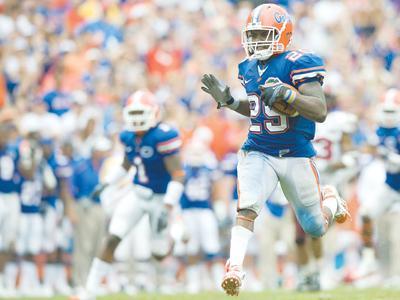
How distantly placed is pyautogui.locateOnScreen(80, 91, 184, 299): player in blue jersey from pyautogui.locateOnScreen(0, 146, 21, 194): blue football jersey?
2753mm

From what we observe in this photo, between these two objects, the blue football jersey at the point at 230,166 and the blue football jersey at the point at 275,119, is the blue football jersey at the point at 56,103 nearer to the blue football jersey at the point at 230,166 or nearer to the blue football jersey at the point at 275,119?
the blue football jersey at the point at 230,166

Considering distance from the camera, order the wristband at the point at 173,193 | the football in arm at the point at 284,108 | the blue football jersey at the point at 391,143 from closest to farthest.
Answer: the football in arm at the point at 284,108, the wristband at the point at 173,193, the blue football jersey at the point at 391,143

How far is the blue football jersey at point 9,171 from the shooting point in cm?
1155

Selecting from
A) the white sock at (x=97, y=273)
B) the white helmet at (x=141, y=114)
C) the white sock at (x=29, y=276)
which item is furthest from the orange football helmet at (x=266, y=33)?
the white sock at (x=29, y=276)

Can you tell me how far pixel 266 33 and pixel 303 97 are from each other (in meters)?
0.58

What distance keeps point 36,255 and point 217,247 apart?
215 centimetres

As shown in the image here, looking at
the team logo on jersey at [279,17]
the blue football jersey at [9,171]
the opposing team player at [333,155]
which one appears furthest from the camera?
the blue football jersey at [9,171]

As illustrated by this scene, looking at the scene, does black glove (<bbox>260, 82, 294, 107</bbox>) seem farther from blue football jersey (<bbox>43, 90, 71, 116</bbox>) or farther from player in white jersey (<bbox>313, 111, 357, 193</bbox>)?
blue football jersey (<bbox>43, 90, 71, 116</bbox>)

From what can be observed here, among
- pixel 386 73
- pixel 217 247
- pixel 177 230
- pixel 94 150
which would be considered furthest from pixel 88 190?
pixel 386 73

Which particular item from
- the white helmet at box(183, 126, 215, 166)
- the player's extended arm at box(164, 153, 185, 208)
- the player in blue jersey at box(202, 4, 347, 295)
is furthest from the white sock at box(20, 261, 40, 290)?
the player in blue jersey at box(202, 4, 347, 295)

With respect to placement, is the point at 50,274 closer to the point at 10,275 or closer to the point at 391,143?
the point at 10,275

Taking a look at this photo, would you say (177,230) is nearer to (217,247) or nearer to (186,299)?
(186,299)

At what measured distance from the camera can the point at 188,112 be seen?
44.3 feet

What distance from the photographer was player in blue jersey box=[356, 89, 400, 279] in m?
10.0
